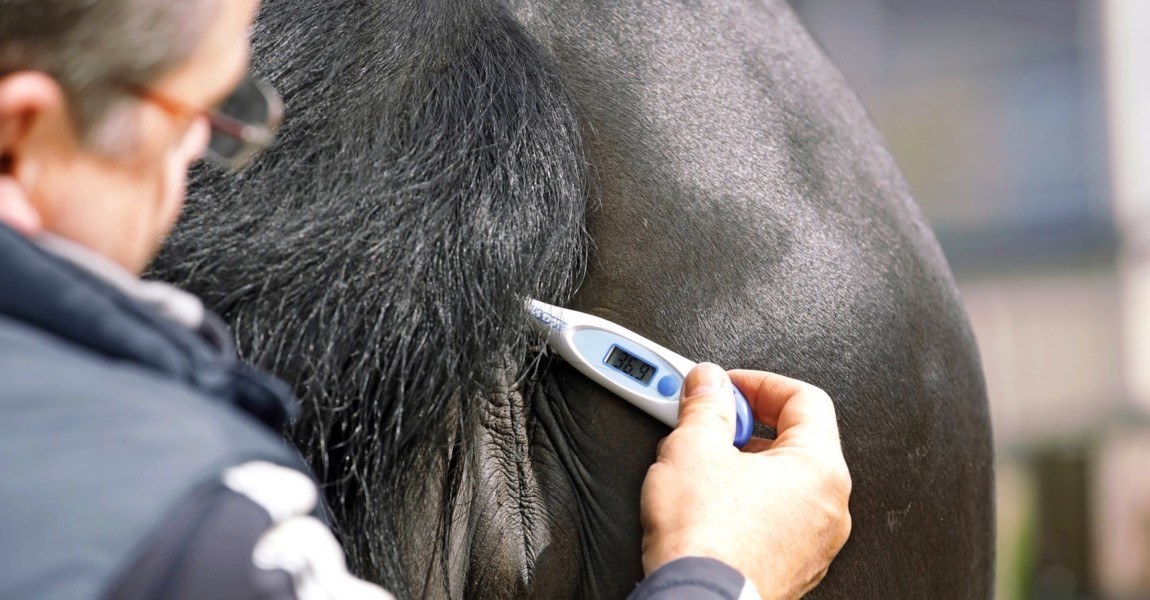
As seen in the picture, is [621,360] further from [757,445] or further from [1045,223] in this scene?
[1045,223]

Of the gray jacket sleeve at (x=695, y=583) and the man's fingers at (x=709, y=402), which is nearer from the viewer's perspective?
the gray jacket sleeve at (x=695, y=583)

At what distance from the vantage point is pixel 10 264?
26.5 inches

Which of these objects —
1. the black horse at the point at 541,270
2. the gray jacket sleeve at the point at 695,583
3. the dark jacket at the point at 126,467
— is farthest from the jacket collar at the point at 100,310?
the gray jacket sleeve at the point at 695,583

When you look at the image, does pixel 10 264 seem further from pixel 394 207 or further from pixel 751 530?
pixel 751 530

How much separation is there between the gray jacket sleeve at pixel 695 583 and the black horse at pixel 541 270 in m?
0.15

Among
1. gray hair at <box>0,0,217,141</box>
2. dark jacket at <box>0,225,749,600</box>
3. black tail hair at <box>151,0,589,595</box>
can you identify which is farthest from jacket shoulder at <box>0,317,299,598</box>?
black tail hair at <box>151,0,589,595</box>

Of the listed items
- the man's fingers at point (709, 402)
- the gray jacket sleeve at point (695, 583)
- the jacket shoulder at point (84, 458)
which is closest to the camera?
the jacket shoulder at point (84, 458)

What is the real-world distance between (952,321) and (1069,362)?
7.06m

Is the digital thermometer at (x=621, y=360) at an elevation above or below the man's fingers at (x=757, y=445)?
above

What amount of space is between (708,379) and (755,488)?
11cm

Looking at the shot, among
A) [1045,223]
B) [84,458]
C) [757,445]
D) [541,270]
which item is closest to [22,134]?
[84,458]

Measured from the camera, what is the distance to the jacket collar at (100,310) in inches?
26.6

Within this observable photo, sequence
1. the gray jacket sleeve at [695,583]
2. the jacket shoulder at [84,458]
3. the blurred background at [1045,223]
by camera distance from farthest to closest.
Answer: the blurred background at [1045,223]
the gray jacket sleeve at [695,583]
the jacket shoulder at [84,458]

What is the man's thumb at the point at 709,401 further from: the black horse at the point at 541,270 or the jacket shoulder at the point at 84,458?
the jacket shoulder at the point at 84,458
